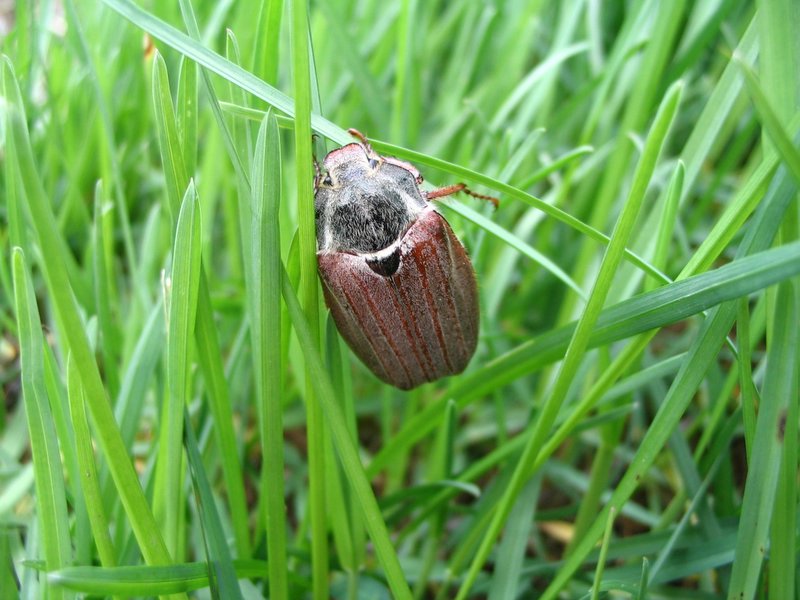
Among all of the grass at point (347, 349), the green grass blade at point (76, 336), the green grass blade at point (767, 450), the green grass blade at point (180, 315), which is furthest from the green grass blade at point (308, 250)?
the green grass blade at point (767, 450)

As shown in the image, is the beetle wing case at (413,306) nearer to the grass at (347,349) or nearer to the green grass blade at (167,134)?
the grass at (347,349)

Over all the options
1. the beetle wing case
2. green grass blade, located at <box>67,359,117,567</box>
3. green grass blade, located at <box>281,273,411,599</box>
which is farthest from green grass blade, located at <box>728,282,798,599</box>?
green grass blade, located at <box>67,359,117,567</box>

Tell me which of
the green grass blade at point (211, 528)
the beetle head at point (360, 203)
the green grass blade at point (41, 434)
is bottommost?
the green grass blade at point (211, 528)

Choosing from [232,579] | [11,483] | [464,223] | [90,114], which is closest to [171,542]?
[232,579]

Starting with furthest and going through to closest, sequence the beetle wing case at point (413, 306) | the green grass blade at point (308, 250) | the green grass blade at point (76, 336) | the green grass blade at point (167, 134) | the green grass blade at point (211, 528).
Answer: the beetle wing case at point (413, 306) → the green grass blade at point (211, 528) → the green grass blade at point (167, 134) → the green grass blade at point (308, 250) → the green grass blade at point (76, 336)

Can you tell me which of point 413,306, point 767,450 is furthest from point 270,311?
point 767,450

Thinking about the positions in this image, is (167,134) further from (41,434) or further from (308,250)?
(41,434)

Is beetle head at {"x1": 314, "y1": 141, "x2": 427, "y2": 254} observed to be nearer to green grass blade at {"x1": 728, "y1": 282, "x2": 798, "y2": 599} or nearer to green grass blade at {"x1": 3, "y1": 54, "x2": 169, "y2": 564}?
green grass blade at {"x1": 3, "y1": 54, "x2": 169, "y2": 564}
